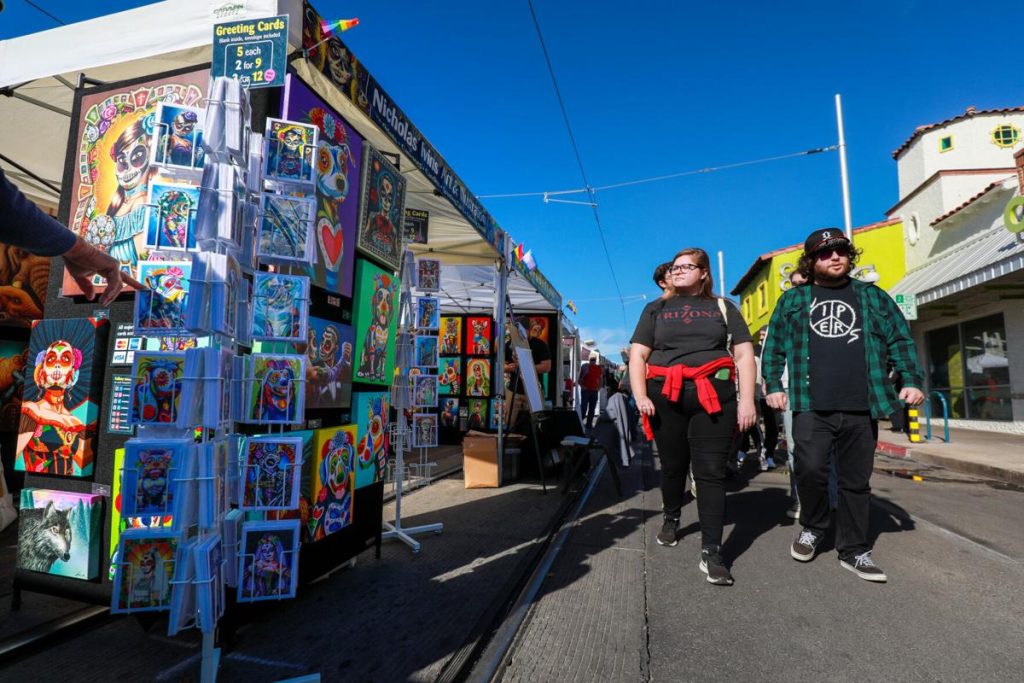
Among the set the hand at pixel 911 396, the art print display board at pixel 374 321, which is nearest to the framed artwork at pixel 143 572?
the art print display board at pixel 374 321

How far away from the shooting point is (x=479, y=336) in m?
9.75

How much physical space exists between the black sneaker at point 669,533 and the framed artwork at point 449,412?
667 cm

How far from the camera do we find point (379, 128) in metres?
3.09

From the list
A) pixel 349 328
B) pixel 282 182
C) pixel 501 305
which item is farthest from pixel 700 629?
pixel 501 305

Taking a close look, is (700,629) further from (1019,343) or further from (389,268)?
(1019,343)

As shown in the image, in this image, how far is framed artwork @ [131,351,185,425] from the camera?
5.51 feet

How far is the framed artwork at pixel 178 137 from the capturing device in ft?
5.18

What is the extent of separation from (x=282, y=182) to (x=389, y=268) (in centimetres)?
149

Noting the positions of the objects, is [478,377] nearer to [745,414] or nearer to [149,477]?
[745,414]

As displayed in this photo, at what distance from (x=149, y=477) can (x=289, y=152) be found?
3.70 ft

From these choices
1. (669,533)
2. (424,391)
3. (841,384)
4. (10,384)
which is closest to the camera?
(841,384)

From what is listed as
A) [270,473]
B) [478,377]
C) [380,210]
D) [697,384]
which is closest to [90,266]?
[270,473]

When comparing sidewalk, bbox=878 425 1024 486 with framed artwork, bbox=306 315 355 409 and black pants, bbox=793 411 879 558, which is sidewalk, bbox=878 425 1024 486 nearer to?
black pants, bbox=793 411 879 558

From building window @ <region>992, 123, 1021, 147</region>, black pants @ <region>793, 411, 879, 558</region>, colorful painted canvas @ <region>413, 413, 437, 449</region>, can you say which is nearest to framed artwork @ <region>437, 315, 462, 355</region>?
colorful painted canvas @ <region>413, 413, 437, 449</region>
